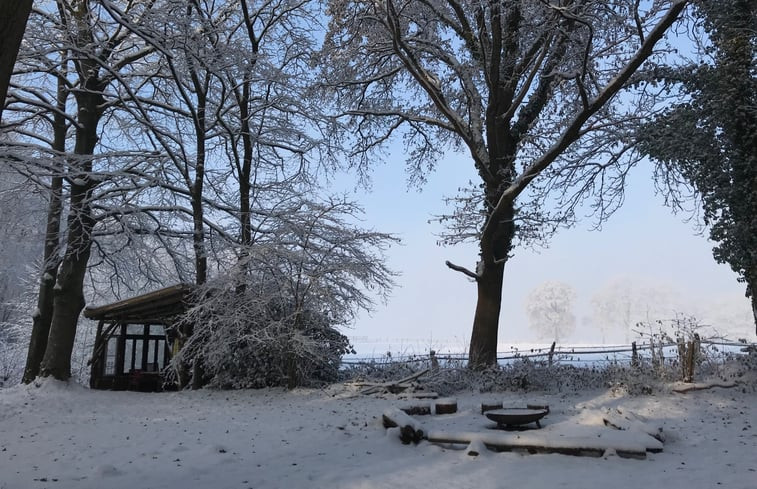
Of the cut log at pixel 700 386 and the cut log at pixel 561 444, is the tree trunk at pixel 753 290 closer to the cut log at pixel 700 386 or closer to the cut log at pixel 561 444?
the cut log at pixel 700 386

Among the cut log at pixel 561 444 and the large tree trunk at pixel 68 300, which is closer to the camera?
the cut log at pixel 561 444

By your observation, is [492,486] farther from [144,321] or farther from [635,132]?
[144,321]

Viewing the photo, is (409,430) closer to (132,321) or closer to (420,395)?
(420,395)

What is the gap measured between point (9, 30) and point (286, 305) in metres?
9.25

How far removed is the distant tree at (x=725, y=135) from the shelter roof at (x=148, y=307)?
11.6 metres

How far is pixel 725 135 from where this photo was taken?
11.2 metres

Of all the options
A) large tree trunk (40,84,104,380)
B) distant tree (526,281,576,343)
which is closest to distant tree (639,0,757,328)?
large tree trunk (40,84,104,380)

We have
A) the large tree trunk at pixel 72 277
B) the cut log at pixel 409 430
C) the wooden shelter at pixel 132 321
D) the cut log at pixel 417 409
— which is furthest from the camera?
the wooden shelter at pixel 132 321

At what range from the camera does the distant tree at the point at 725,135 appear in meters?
10.8

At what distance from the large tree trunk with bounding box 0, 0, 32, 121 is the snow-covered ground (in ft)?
11.7

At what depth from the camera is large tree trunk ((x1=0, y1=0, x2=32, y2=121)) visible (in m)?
3.21

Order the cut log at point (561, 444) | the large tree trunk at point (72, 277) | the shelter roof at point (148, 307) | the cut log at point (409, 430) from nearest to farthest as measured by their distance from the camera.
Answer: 1. the cut log at point (561, 444)
2. the cut log at point (409, 430)
3. the large tree trunk at point (72, 277)
4. the shelter roof at point (148, 307)

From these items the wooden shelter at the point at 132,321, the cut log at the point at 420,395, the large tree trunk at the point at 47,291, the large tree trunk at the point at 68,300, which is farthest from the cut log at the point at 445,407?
the large tree trunk at the point at 47,291

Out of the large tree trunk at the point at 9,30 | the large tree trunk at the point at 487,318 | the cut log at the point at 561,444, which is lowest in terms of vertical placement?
the cut log at the point at 561,444
